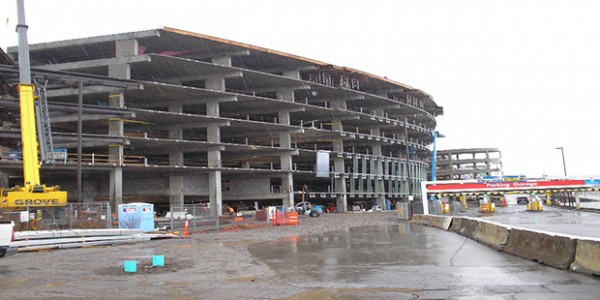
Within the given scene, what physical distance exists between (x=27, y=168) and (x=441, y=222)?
22664 mm

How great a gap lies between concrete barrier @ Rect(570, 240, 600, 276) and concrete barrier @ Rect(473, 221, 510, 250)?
408 cm

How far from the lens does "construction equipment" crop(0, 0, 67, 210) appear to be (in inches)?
894

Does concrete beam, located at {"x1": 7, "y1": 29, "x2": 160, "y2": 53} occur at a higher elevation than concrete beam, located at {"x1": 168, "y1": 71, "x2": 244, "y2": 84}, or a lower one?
higher

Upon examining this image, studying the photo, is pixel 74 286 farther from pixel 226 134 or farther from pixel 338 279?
pixel 226 134

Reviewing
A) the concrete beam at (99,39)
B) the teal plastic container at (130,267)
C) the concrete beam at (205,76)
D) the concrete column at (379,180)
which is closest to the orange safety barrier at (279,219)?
the concrete beam at (205,76)

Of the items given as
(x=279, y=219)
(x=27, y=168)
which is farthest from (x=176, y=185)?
(x=27, y=168)

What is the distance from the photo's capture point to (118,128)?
42625mm

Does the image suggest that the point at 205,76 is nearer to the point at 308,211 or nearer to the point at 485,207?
the point at 308,211

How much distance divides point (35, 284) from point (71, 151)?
41.8m

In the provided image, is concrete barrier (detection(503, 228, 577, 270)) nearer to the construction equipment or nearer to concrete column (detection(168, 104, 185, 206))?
the construction equipment

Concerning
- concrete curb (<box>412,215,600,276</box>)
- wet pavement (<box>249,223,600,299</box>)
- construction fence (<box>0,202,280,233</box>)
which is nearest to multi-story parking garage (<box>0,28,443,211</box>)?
construction fence (<box>0,202,280,233</box>)

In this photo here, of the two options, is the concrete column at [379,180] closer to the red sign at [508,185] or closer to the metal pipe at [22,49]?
the red sign at [508,185]

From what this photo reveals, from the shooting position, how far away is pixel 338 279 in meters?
9.06

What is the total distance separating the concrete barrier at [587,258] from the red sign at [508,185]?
33555 mm
